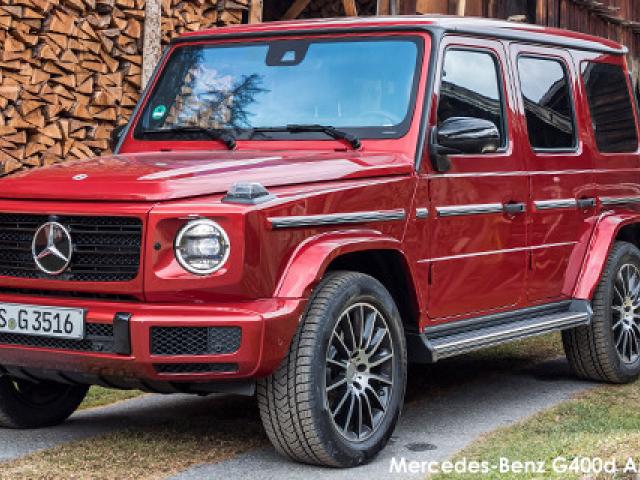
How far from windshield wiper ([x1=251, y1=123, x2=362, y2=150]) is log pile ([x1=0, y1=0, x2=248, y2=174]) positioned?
3.87m

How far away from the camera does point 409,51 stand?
6539 millimetres

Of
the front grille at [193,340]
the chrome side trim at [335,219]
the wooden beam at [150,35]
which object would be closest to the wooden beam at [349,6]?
the wooden beam at [150,35]

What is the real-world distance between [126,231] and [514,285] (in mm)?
2487

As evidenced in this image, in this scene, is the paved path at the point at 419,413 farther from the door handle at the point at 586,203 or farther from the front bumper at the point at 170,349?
the door handle at the point at 586,203

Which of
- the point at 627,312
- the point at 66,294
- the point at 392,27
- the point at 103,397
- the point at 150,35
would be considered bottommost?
the point at 103,397

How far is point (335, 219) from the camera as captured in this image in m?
5.60

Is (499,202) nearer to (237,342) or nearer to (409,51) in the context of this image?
(409,51)

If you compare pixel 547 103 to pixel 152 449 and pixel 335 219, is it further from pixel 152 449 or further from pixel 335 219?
pixel 152 449

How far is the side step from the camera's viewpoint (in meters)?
6.15

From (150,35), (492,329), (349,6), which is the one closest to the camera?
(492,329)

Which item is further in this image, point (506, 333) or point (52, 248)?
point (506, 333)

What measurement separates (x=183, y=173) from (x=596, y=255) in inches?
123

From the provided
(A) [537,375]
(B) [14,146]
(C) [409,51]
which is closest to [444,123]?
(C) [409,51]

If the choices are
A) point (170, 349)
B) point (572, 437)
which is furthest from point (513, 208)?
point (170, 349)
